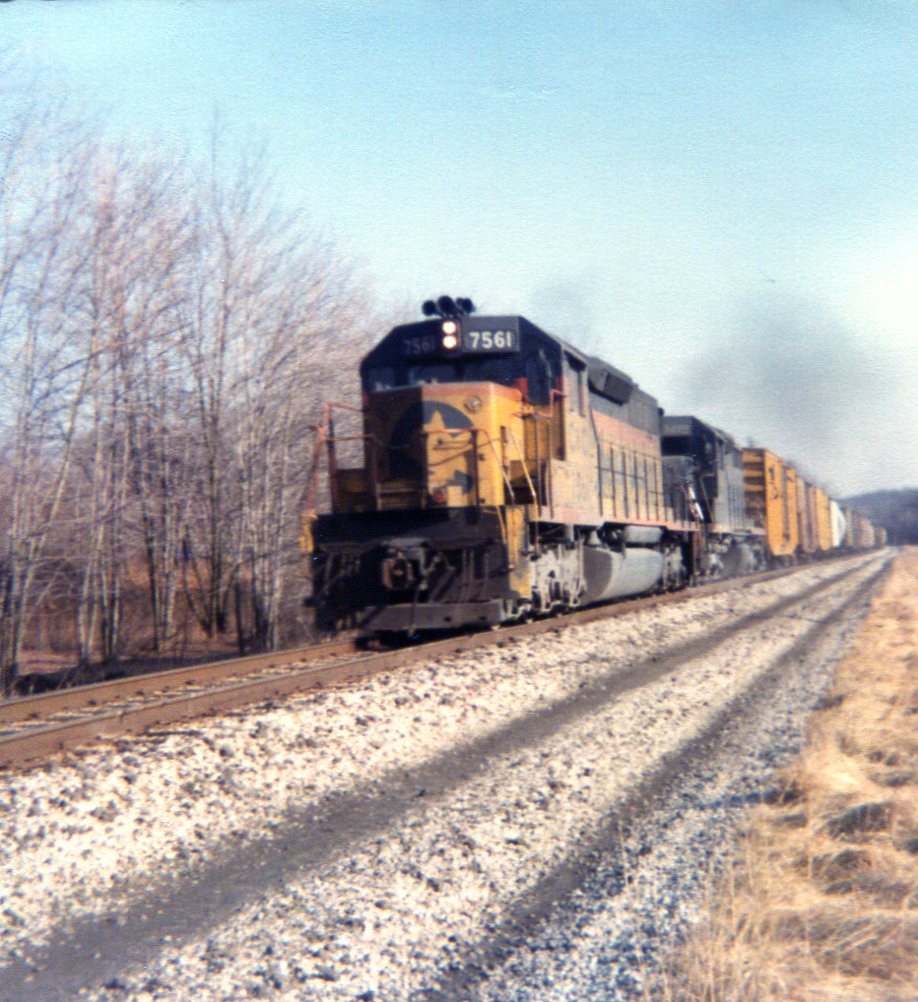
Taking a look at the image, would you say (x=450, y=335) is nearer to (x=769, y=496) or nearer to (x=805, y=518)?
(x=769, y=496)

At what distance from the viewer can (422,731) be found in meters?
6.21

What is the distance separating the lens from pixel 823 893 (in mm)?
3506

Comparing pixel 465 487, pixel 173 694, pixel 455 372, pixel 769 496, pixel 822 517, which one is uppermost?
pixel 455 372

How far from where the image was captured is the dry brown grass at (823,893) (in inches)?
110

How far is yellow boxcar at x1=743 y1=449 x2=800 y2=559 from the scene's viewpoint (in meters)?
28.2

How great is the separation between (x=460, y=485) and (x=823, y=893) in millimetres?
6848

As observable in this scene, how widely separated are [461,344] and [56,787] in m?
7.08

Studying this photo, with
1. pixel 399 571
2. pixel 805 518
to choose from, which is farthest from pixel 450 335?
pixel 805 518

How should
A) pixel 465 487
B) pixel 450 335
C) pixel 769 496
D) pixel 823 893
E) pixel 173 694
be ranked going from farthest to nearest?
pixel 769 496
pixel 450 335
pixel 465 487
pixel 173 694
pixel 823 893

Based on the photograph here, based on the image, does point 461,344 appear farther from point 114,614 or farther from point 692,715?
point 114,614

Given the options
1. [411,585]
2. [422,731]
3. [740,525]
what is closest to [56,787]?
[422,731]

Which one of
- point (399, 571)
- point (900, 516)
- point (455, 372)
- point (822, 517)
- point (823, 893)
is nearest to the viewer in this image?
point (823, 893)

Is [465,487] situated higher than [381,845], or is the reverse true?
[465,487]

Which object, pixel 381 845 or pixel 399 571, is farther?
pixel 399 571
